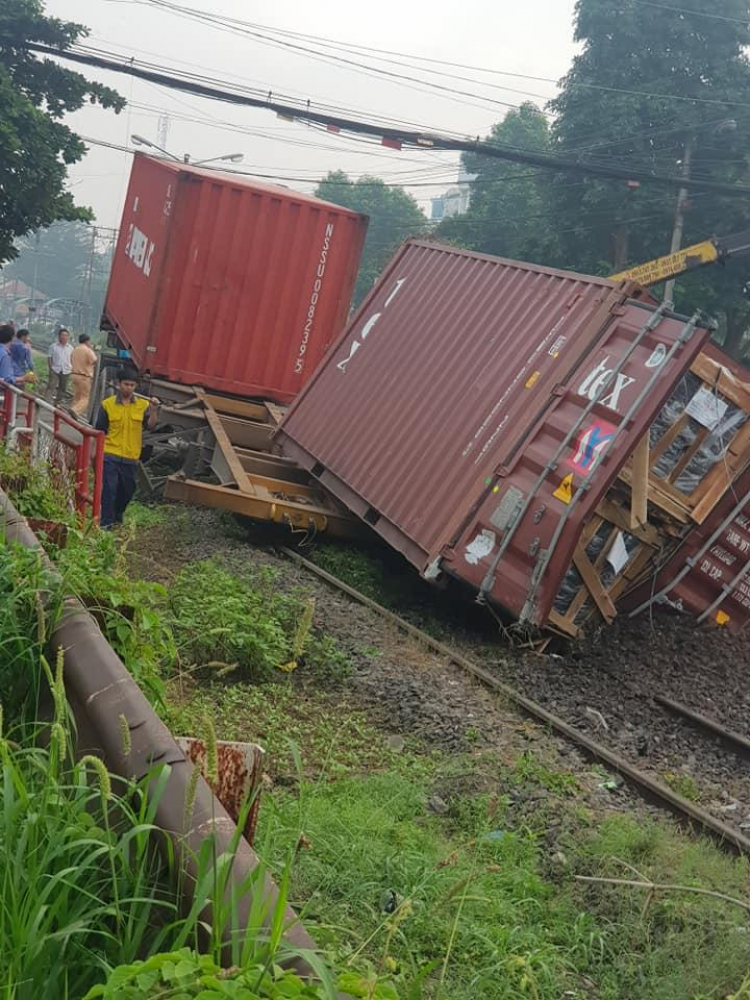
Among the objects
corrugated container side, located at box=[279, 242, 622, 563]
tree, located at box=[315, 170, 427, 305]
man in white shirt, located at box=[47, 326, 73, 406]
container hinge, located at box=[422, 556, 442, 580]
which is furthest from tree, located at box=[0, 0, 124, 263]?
tree, located at box=[315, 170, 427, 305]

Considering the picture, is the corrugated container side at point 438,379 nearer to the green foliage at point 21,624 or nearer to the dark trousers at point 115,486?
the dark trousers at point 115,486

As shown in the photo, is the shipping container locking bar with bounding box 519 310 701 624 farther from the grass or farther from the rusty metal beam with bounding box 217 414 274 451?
the rusty metal beam with bounding box 217 414 274 451

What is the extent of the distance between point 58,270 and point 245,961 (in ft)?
436

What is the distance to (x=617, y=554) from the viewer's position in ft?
28.8

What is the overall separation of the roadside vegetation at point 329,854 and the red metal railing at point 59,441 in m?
0.99

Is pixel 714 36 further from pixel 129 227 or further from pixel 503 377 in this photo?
pixel 503 377

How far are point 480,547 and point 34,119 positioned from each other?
16.4 m

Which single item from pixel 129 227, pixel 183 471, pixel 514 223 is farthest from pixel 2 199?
pixel 514 223

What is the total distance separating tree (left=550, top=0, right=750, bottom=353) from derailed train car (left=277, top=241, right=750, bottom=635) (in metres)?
21.3

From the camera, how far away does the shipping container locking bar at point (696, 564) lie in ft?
30.2

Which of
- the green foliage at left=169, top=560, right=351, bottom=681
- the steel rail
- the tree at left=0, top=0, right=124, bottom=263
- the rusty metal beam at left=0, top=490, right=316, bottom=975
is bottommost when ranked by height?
the steel rail

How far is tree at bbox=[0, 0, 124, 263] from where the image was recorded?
69.4 feet

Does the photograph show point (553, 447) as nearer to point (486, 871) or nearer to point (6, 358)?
point (486, 871)

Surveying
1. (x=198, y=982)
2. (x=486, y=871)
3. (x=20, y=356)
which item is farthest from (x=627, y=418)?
(x=20, y=356)
